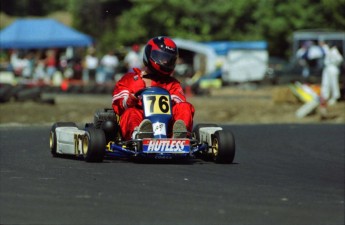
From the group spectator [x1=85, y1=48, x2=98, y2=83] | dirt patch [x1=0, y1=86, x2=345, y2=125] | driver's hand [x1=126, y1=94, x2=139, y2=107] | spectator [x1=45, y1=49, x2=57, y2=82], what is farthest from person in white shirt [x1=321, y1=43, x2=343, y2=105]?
spectator [x1=85, y1=48, x2=98, y2=83]

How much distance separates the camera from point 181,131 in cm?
1039

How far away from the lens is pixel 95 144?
10.3 meters

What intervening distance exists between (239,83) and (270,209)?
122 ft

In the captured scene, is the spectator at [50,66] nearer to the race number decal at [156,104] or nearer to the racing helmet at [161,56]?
the racing helmet at [161,56]

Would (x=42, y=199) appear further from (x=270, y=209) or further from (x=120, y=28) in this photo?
(x=120, y=28)

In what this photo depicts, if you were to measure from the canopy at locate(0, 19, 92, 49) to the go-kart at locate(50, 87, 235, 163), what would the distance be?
3015 cm

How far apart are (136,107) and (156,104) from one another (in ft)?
1.09

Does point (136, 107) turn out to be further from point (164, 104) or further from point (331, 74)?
point (331, 74)

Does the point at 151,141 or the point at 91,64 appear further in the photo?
the point at 91,64

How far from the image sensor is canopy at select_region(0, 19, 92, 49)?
41438 mm

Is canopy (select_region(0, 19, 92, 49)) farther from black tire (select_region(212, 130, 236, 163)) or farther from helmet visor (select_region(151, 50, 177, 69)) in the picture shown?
black tire (select_region(212, 130, 236, 163))

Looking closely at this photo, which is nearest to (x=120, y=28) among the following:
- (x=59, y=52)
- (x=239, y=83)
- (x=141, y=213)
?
(x=59, y=52)

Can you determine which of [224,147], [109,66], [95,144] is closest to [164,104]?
[224,147]

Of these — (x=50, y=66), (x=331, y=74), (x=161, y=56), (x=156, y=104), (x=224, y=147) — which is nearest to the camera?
(x=224, y=147)
